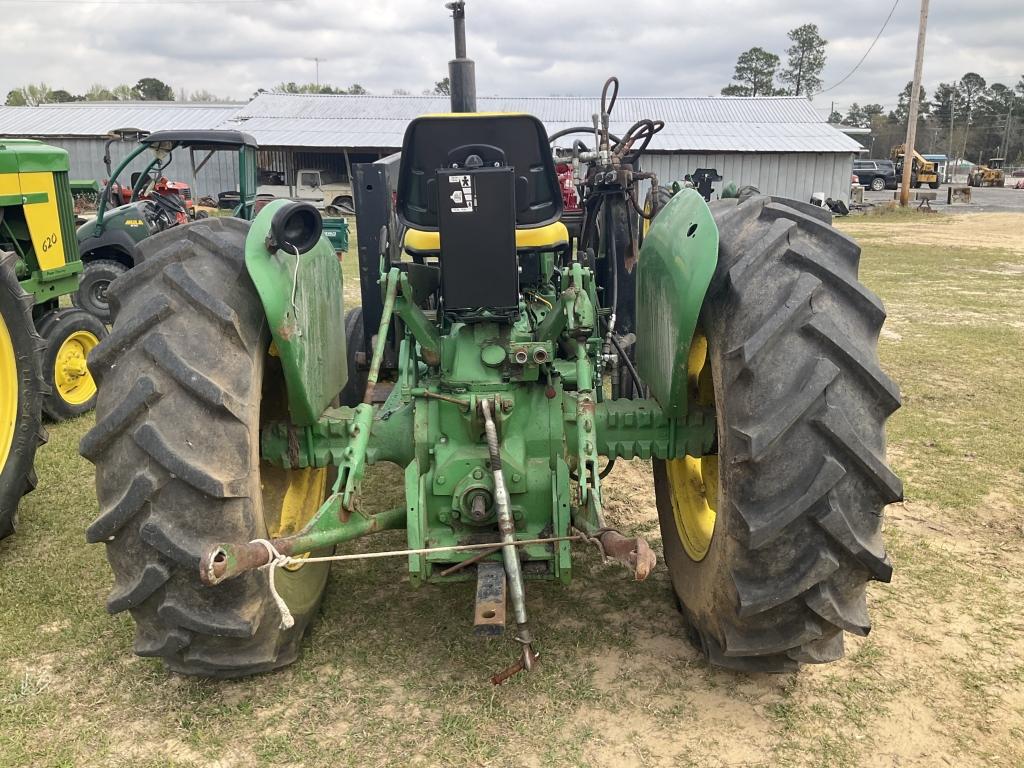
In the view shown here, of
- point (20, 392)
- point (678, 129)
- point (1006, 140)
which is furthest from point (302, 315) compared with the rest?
point (1006, 140)

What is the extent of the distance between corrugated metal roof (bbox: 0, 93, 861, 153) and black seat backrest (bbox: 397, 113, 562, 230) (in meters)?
25.4

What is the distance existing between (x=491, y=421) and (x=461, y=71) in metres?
2.14

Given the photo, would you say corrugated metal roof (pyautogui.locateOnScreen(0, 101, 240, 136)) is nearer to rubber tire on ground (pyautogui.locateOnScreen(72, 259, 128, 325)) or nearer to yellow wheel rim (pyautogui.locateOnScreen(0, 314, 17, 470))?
rubber tire on ground (pyautogui.locateOnScreen(72, 259, 128, 325))

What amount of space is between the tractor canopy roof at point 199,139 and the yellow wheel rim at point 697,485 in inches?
290

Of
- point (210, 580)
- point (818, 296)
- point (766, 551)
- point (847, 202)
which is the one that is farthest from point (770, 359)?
point (847, 202)

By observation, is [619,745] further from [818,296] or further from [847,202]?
[847,202]

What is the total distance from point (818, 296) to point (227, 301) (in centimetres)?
182

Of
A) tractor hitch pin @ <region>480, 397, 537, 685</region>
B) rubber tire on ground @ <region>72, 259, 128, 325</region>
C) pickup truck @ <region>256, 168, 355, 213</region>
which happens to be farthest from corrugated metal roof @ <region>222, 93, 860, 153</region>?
tractor hitch pin @ <region>480, 397, 537, 685</region>

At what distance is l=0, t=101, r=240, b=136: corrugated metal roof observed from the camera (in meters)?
32.8

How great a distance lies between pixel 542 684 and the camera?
2885 mm

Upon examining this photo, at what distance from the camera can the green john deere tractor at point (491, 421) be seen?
2.42 metres

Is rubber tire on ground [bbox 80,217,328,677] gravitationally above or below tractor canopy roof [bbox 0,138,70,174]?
below

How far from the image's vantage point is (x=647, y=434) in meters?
3.14

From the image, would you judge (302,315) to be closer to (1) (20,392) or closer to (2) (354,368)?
(1) (20,392)
